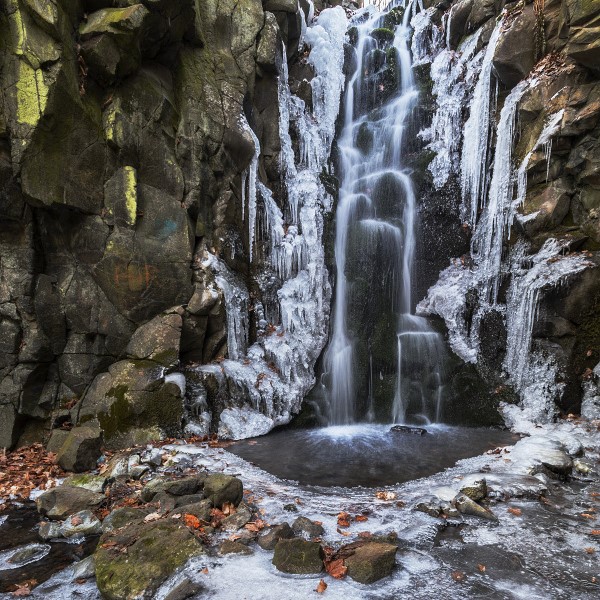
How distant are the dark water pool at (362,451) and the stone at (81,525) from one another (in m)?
2.24

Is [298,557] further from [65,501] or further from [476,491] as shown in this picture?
[65,501]

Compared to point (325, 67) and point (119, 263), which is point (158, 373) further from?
point (325, 67)

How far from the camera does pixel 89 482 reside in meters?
4.88

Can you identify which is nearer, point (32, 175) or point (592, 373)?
point (32, 175)

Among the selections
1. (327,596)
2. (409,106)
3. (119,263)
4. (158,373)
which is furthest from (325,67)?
(327,596)

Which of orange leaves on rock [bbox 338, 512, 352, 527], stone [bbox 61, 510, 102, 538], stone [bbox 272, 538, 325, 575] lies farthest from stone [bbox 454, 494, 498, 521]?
stone [bbox 61, 510, 102, 538]

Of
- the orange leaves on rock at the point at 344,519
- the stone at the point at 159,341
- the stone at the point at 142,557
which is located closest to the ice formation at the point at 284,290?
the stone at the point at 159,341

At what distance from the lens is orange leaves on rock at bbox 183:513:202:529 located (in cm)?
371

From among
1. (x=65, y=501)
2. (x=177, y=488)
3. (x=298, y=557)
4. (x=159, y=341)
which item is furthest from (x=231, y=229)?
(x=298, y=557)

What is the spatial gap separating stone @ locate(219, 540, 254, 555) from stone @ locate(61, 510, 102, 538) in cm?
148

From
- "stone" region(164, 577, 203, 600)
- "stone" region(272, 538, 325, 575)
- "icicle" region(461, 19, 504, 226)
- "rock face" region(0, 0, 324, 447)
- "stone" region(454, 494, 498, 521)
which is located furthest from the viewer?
"icicle" region(461, 19, 504, 226)

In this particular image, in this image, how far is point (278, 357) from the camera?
8758 mm

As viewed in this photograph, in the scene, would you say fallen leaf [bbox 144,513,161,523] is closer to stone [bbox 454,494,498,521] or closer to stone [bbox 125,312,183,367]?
stone [bbox 454,494,498,521]

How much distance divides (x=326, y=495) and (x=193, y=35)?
32.2 feet
